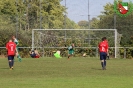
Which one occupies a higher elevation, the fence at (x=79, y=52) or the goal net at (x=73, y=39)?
the goal net at (x=73, y=39)

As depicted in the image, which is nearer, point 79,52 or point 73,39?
point 79,52

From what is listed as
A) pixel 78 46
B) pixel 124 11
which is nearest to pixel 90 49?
pixel 78 46

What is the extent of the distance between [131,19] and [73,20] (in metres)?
7.13

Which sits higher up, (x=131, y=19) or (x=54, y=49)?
(x=131, y=19)

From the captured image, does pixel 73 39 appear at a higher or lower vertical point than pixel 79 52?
higher

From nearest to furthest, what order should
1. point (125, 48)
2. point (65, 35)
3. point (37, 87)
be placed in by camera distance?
point (37, 87) < point (125, 48) < point (65, 35)

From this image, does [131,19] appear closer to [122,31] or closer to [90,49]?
[122,31]

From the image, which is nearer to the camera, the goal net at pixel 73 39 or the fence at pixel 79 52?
the fence at pixel 79 52

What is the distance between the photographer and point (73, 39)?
1989 inches

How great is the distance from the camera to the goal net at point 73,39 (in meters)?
48.4

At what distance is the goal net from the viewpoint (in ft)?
159

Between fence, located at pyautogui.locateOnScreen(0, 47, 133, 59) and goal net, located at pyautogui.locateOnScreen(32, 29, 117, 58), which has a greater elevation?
goal net, located at pyautogui.locateOnScreen(32, 29, 117, 58)

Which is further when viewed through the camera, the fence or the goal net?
the goal net

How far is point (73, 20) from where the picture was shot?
178 feet
